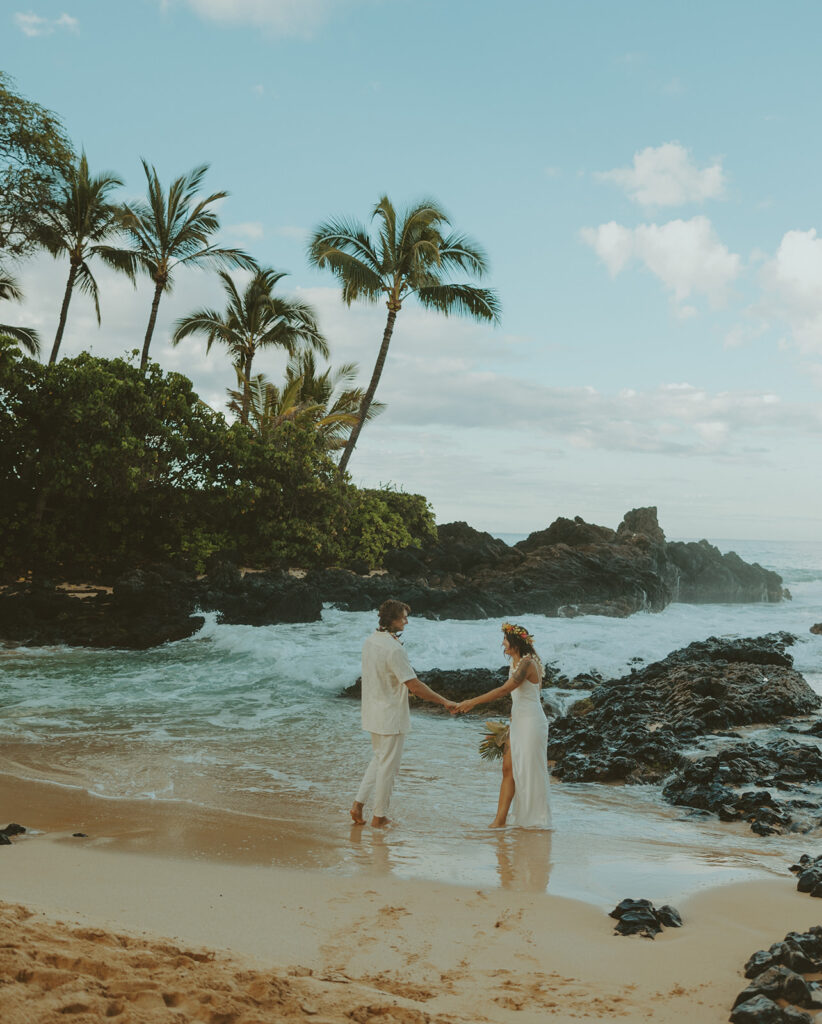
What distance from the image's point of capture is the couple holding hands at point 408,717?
632 centimetres

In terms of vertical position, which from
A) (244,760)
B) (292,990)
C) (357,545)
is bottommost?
(244,760)

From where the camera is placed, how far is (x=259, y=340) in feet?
99.6

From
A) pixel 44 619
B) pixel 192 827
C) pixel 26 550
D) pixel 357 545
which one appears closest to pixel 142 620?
pixel 44 619

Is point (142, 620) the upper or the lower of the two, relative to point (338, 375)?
lower

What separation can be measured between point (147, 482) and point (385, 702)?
16.3 metres

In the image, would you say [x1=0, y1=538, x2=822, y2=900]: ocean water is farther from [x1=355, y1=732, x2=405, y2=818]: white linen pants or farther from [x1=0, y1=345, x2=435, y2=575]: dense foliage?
[x1=0, y1=345, x2=435, y2=575]: dense foliage

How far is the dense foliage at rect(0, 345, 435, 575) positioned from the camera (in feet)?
64.8

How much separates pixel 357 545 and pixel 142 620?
9.31m

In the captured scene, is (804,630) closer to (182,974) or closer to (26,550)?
(26,550)

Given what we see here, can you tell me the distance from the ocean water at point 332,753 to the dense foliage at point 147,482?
4868 millimetres

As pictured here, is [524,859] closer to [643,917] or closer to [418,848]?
[418,848]

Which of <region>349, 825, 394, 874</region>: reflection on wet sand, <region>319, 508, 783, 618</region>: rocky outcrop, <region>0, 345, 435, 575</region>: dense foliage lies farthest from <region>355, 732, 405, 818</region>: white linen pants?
<region>0, 345, 435, 575</region>: dense foliage

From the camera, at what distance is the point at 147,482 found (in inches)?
834

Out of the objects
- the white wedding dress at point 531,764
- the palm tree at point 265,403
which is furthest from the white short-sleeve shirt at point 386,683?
the palm tree at point 265,403
